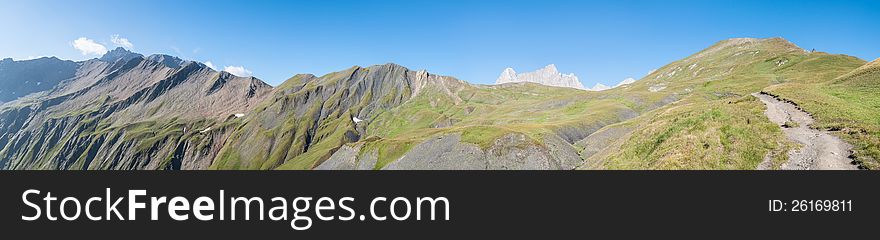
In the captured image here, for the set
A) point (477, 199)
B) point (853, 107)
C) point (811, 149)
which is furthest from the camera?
point (853, 107)

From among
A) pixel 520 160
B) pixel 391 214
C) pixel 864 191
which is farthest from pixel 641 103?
pixel 391 214

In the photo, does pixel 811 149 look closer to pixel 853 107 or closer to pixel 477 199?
pixel 853 107

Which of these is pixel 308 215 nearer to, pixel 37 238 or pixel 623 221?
pixel 37 238

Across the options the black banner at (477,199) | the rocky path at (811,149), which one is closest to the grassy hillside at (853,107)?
the rocky path at (811,149)

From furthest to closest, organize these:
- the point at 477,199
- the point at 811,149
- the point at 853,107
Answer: the point at 853,107 → the point at 811,149 → the point at 477,199

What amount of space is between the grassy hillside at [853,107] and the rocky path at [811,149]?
741 mm

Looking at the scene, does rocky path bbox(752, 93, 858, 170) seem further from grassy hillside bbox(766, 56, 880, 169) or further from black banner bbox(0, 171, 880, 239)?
black banner bbox(0, 171, 880, 239)

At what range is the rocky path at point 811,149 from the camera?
27297 mm

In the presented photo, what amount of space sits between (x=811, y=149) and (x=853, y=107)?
2279cm

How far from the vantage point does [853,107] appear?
4397 cm

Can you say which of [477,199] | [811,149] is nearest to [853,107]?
[811,149]

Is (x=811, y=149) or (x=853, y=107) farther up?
(x=853, y=107)

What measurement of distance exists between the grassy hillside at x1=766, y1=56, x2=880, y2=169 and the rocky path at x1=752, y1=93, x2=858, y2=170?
2.43ft

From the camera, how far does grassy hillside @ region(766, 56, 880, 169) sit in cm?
2873
